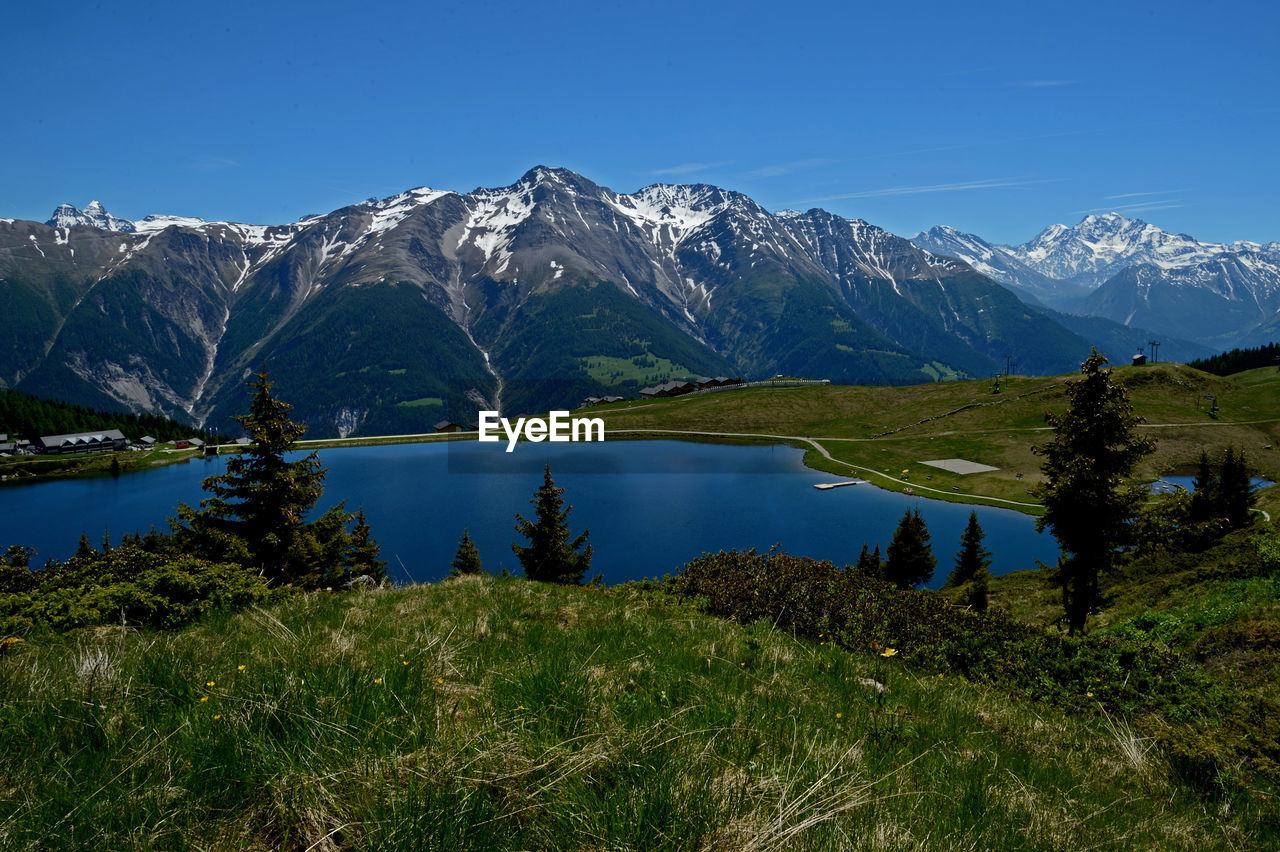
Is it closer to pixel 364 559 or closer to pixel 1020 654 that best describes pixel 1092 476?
pixel 1020 654

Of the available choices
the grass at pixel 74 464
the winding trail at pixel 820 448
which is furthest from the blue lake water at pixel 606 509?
the grass at pixel 74 464

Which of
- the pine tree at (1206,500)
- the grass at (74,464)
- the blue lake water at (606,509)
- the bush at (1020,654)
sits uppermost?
the bush at (1020,654)

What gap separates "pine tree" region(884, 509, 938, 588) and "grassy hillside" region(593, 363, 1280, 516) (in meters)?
31.7

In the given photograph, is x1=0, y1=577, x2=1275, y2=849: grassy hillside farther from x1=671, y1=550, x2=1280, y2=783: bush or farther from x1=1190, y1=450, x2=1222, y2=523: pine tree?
x1=1190, y1=450, x2=1222, y2=523: pine tree

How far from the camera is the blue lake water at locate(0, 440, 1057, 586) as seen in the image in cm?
6756

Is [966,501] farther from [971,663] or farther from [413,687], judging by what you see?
[413,687]

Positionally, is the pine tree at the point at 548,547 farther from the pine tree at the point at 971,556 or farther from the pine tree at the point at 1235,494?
the pine tree at the point at 1235,494

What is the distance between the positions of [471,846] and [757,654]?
5186mm

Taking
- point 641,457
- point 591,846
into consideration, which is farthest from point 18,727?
point 641,457

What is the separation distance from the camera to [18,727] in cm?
319

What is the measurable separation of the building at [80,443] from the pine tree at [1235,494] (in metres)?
203

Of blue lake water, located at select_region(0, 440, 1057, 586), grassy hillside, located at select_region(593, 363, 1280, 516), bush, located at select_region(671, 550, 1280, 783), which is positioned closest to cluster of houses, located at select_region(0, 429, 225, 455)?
blue lake water, located at select_region(0, 440, 1057, 586)

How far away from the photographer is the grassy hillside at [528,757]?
98.1 inches

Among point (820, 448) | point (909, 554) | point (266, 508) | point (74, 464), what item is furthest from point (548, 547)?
point (74, 464)
